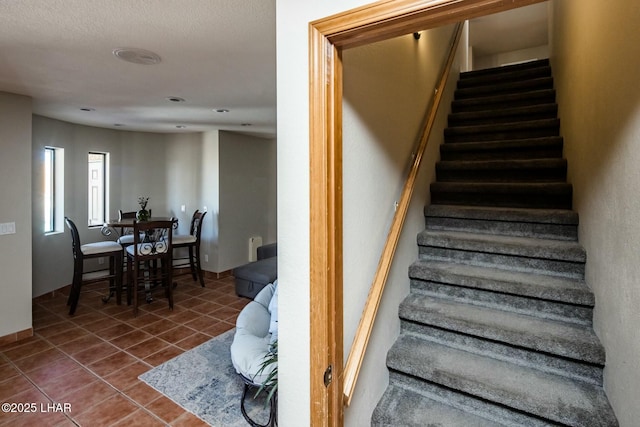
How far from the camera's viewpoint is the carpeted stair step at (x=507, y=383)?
1.34 meters

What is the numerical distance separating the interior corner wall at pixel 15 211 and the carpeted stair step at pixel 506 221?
3.82 m

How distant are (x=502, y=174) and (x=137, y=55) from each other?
9.52 feet

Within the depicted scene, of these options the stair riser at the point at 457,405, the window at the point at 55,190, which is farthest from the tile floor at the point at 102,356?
the stair riser at the point at 457,405

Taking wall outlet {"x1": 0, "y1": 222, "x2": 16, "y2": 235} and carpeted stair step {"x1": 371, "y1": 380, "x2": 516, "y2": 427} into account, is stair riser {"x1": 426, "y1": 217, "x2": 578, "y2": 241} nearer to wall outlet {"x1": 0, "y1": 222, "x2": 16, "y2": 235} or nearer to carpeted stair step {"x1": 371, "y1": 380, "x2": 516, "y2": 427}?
carpeted stair step {"x1": 371, "y1": 380, "x2": 516, "y2": 427}

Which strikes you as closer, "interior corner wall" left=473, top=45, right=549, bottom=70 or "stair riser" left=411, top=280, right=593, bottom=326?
"stair riser" left=411, top=280, right=593, bottom=326

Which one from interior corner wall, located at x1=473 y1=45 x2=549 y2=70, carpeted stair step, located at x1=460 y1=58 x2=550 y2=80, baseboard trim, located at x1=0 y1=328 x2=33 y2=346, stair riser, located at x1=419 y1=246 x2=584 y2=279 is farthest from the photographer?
interior corner wall, located at x1=473 y1=45 x2=549 y2=70

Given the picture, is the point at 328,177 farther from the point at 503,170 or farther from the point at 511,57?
the point at 511,57

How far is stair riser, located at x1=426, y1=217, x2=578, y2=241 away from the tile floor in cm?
220

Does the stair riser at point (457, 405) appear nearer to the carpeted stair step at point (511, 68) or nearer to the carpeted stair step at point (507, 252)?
the carpeted stair step at point (507, 252)

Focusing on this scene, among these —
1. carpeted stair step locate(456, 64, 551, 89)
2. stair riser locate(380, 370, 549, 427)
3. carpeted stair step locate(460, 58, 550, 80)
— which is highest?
carpeted stair step locate(460, 58, 550, 80)

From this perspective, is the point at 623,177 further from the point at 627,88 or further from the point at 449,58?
the point at 449,58

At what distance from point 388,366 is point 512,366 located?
0.61 m

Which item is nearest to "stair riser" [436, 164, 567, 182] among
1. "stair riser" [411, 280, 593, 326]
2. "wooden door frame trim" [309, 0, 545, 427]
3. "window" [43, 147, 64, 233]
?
"stair riser" [411, 280, 593, 326]

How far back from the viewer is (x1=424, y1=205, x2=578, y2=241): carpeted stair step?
2070 millimetres
